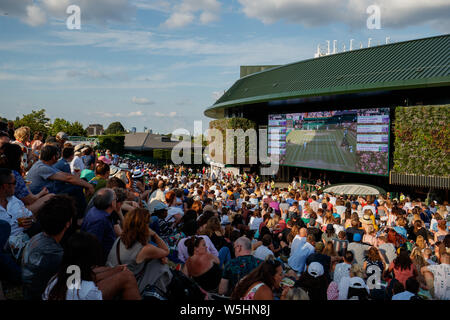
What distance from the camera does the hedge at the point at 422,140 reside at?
67.0 ft

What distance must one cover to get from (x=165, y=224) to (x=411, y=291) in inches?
175

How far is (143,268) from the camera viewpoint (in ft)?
13.2

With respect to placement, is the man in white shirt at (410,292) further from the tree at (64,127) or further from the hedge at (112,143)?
the hedge at (112,143)

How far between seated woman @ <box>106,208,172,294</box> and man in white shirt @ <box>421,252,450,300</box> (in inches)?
179

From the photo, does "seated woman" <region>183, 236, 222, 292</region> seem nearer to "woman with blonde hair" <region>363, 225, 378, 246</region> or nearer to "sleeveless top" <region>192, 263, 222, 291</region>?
"sleeveless top" <region>192, 263, 222, 291</region>

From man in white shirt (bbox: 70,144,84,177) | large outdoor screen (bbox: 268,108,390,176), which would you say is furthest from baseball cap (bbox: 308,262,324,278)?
large outdoor screen (bbox: 268,108,390,176)

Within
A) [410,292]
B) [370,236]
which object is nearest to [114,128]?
[370,236]

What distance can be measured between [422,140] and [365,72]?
7246mm

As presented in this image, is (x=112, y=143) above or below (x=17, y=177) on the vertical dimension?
above

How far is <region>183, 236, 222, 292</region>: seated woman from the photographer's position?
4.86 metres

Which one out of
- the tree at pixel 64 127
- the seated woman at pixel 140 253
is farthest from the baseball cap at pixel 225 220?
the tree at pixel 64 127

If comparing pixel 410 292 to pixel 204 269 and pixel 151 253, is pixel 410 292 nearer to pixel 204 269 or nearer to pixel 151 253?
pixel 204 269

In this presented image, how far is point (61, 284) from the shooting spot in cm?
300
